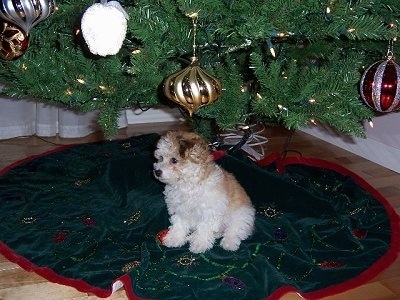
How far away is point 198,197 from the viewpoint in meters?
1.75

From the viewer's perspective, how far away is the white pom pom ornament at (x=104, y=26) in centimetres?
116

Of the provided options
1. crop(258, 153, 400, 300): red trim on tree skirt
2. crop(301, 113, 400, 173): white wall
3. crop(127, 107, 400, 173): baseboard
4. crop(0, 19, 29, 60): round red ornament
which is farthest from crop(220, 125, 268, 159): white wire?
crop(0, 19, 29, 60): round red ornament

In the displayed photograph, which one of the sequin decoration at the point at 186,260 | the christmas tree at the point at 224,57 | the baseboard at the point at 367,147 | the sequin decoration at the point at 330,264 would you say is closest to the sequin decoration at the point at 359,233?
the sequin decoration at the point at 330,264

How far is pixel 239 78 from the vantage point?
A: 170cm

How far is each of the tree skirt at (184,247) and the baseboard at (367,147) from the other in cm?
34

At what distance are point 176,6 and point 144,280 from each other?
2.96ft

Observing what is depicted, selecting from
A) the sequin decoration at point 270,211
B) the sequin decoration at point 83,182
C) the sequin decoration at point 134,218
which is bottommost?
the sequin decoration at point 83,182

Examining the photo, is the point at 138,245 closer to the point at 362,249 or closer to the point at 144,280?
the point at 144,280

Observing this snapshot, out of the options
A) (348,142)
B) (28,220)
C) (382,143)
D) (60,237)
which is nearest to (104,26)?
(60,237)

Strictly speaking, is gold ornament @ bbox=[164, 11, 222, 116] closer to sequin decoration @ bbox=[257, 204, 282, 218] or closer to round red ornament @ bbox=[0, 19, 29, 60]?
round red ornament @ bbox=[0, 19, 29, 60]

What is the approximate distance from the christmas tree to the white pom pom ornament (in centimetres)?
18

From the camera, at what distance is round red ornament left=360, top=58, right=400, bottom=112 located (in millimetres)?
1532

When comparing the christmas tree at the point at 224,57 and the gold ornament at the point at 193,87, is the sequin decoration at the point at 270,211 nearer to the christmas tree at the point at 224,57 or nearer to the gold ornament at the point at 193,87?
the christmas tree at the point at 224,57

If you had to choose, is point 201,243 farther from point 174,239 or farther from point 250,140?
point 250,140
